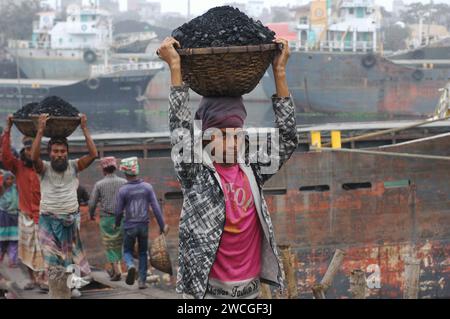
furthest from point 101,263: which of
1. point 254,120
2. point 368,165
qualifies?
point 254,120

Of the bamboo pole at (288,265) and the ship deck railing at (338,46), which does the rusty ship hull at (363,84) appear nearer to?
the ship deck railing at (338,46)

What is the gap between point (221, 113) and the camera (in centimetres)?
325

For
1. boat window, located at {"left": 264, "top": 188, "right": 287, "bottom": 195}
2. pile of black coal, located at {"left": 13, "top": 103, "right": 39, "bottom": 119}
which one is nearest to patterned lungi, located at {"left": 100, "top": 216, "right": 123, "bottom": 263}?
pile of black coal, located at {"left": 13, "top": 103, "right": 39, "bottom": 119}

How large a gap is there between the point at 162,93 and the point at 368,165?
4701cm

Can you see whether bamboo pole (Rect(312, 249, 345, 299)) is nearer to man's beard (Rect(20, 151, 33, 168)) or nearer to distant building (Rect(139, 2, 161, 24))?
man's beard (Rect(20, 151, 33, 168))

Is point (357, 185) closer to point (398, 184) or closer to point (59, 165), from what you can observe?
point (398, 184)

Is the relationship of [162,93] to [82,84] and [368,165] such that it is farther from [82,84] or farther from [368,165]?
[368,165]

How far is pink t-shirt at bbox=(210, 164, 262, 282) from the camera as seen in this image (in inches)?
126

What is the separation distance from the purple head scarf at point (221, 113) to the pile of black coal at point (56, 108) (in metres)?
2.81

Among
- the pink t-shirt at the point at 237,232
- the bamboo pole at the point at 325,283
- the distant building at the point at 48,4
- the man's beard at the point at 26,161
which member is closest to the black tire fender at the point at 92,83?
the distant building at the point at 48,4

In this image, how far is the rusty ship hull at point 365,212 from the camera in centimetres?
1372

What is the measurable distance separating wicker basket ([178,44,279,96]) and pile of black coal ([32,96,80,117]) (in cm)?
282

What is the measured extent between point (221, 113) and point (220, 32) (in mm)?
295
